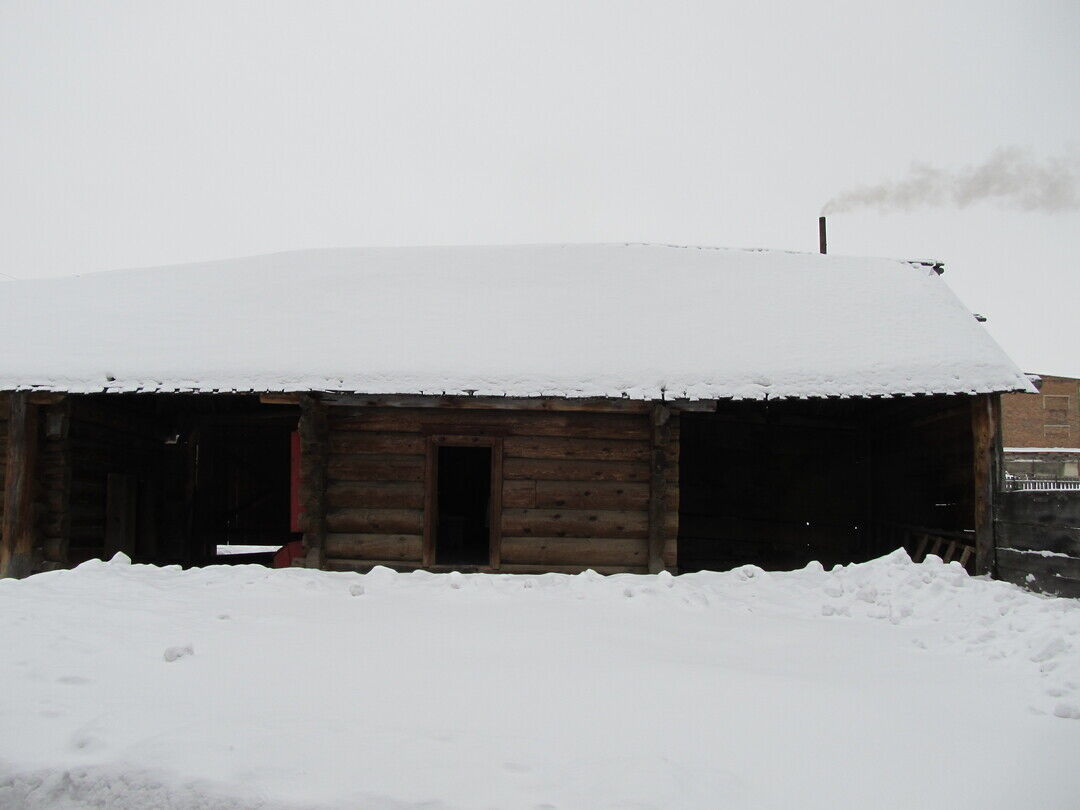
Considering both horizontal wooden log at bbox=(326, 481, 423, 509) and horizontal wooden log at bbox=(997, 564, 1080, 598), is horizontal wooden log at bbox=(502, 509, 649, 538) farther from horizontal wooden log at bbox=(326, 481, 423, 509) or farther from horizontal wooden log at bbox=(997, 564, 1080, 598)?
horizontal wooden log at bbox=(997, 564, 1080, 598)

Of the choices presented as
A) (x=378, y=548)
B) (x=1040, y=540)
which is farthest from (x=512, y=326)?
(x=1040, y=540)

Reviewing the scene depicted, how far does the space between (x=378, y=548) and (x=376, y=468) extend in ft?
3.20

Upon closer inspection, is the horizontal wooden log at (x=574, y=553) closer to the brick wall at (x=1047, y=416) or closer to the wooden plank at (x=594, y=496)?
the wooden plank at (x=594, y=496)

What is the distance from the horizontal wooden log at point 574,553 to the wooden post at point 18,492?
5.95 metres

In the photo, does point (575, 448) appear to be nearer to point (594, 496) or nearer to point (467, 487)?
point (594, 496)

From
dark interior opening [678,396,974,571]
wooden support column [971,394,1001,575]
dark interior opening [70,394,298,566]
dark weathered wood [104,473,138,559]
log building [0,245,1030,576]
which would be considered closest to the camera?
wooden support column [971,394,1001,575]

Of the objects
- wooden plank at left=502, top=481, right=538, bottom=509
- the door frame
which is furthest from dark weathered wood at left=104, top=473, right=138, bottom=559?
wooden plank at left=502, top=481, right=538, bottom=509

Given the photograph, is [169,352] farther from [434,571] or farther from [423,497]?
[434,571]

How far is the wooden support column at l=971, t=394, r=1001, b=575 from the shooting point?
8.88 meters

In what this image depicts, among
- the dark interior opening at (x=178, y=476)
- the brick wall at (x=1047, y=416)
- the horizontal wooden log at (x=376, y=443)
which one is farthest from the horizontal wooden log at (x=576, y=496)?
the brick wall at (x=1047, y=416)

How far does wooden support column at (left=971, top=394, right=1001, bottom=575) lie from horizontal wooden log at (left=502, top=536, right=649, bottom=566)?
3839 mm

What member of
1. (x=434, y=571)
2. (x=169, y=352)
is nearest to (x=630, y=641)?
(x=434, y=571)

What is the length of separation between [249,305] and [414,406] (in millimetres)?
3612

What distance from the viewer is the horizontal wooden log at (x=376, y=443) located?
9.56 m
